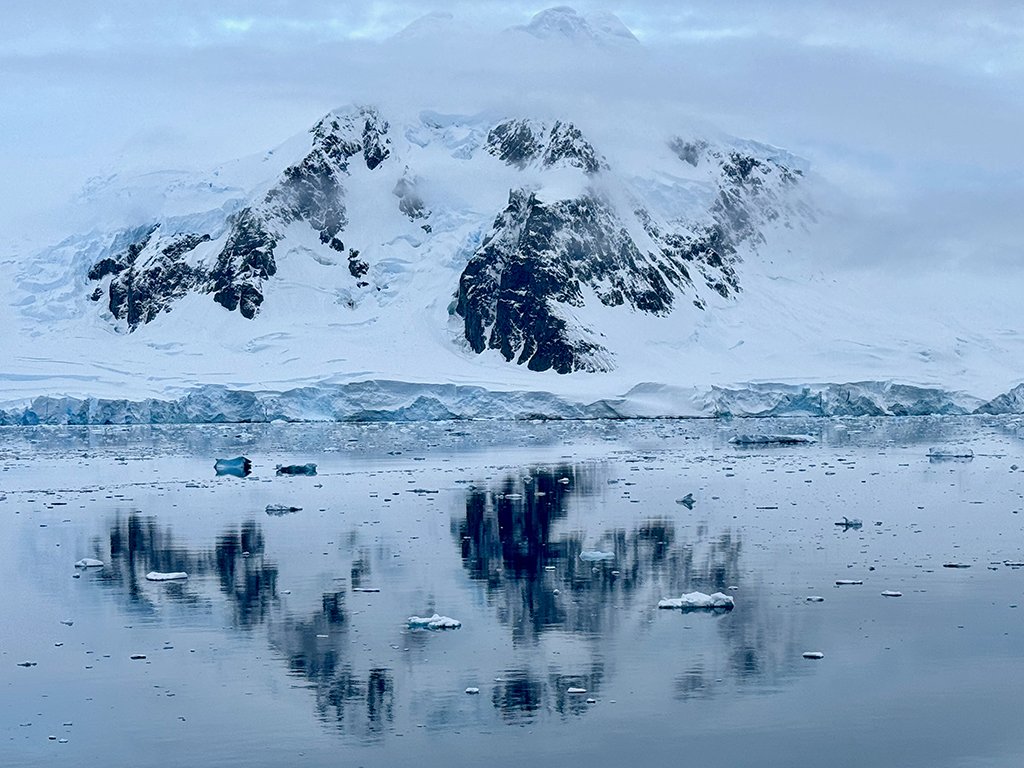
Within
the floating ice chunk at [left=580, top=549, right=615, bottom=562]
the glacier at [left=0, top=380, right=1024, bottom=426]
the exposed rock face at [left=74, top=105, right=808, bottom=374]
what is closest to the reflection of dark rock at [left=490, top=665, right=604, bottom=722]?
the floating ice chunk at [left=580, top=549, right=615, bottom=562]

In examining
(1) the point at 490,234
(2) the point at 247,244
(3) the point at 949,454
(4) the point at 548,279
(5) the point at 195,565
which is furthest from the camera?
(4) the point at 548,279

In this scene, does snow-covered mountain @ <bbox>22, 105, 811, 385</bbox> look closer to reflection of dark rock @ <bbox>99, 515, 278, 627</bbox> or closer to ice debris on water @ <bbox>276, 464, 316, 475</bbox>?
ice debris on water @ <bbox>276, 464, 316, 475</bbox>

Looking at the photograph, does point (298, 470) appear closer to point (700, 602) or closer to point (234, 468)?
point (234, 468)

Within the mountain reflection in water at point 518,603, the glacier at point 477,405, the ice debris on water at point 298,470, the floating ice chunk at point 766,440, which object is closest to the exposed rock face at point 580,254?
the glacier at point 477,405

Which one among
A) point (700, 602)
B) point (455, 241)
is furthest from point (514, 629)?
point (455, 241)

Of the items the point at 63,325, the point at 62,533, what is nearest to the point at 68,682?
the point at 62,533
